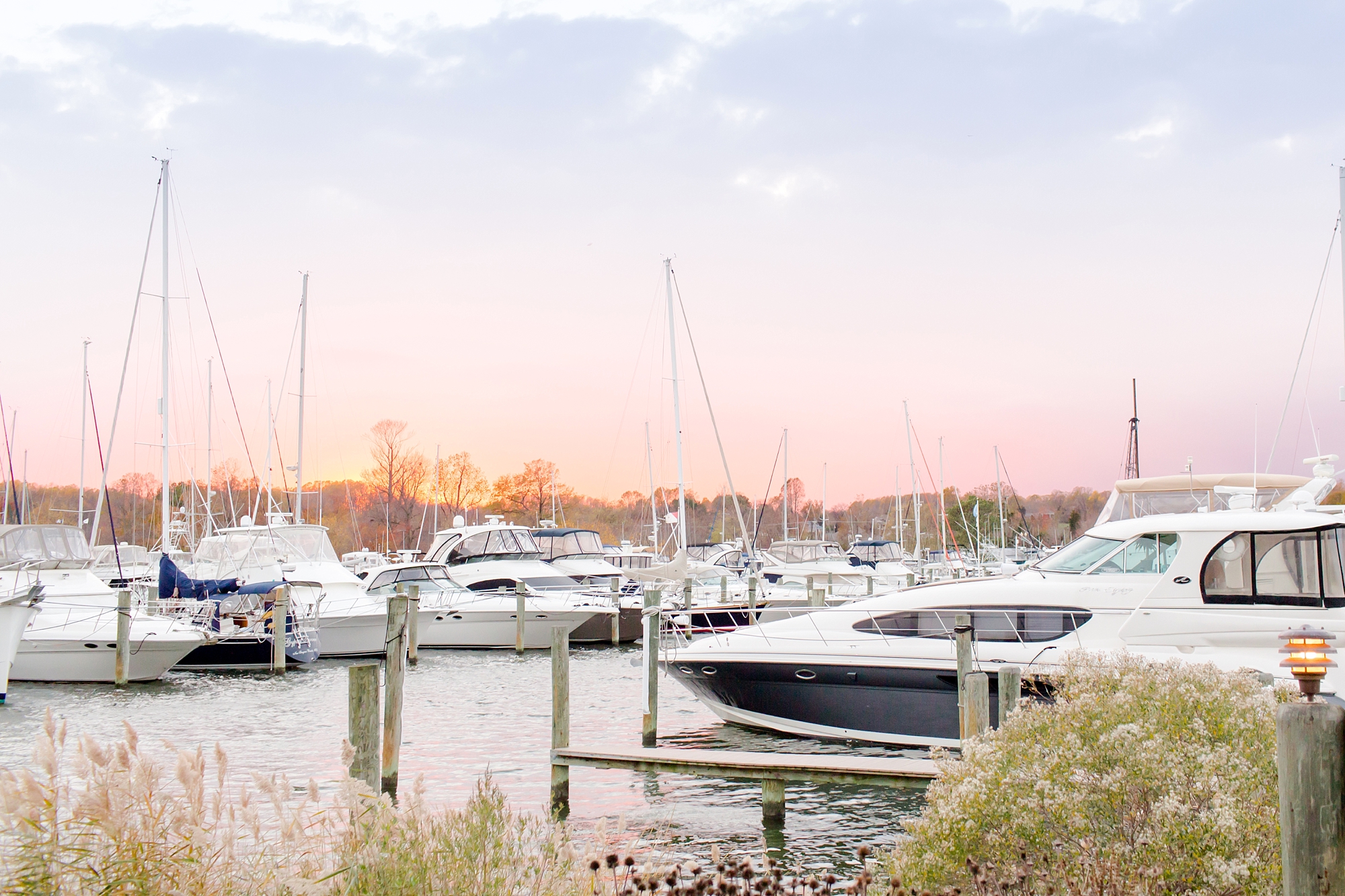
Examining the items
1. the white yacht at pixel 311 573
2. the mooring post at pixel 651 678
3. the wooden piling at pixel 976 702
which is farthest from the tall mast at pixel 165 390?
the wooden piling at pixel 976 702

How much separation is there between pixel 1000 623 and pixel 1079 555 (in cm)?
177

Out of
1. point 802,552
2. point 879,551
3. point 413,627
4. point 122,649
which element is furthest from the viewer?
point 879,551

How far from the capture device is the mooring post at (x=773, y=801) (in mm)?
10047

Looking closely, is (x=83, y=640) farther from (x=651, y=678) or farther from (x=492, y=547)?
(x=492, y=547)

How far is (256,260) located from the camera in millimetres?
35250

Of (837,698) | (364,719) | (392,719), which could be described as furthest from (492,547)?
(364,719)

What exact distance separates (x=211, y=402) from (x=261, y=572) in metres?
25.4

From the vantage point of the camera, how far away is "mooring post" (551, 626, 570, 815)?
448 inches

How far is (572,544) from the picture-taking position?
39469 millimetres

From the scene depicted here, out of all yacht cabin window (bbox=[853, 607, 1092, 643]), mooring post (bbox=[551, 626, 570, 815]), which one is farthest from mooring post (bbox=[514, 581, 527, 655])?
yacht cabin window (bbox=[853, 607, 1092, 643])

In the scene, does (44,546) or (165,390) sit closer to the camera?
(44,546)

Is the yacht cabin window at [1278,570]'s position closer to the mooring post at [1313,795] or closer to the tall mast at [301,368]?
the mooring post at [1313,795]

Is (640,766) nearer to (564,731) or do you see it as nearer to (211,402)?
(564,731)

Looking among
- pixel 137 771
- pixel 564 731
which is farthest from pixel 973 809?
pixel 564 731
